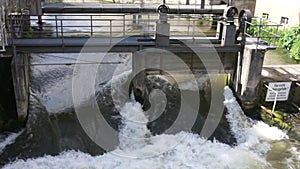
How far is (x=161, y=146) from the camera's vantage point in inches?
391

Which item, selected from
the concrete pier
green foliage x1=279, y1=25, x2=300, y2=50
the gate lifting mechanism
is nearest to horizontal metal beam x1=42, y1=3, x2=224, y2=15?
green foliage x1=279, y1=25, x2=300, y2=50

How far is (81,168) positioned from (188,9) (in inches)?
475

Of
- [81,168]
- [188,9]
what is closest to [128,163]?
[81,168]

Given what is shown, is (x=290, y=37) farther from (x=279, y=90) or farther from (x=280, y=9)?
(x=279, y=90)

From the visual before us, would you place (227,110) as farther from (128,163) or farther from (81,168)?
(81,168)

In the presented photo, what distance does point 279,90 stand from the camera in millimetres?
11656

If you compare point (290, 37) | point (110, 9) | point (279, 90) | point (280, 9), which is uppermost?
point (280, 9)

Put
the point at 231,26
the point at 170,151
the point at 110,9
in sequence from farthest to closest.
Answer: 1. the point at 110,9
2. the point at 231,26
3. the point at 170,151

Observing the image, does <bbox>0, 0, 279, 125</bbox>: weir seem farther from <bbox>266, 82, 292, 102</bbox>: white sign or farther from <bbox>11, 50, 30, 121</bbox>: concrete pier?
<bbox>266, 82, 292, 102</bbox>: white sign

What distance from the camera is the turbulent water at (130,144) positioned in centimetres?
923

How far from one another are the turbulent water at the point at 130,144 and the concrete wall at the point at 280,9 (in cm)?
982

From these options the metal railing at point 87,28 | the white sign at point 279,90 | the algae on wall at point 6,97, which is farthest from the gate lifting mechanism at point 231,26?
the algae on wall at point 6,97

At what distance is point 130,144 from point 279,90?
5.78m

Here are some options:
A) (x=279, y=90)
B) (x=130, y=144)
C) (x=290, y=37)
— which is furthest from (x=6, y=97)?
(x=290, y=37)
